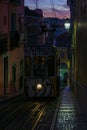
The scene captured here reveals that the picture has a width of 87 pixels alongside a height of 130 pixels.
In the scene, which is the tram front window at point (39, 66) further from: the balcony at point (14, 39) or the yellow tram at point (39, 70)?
the balcony at point (14, 39)

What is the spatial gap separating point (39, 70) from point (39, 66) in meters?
0.26

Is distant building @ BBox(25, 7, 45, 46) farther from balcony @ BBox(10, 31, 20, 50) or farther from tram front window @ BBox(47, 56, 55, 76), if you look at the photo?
tram front window @ BBox(47, 56, 55, 76)

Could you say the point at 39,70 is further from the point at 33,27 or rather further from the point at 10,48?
the point at 33,27

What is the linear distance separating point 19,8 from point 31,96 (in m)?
20.4

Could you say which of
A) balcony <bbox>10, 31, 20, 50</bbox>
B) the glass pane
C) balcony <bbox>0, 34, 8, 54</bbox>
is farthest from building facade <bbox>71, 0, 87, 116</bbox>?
balcony <bbox>10, 31, 20, 50</bbox>

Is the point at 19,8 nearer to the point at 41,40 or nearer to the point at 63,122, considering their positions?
the point at 41,40

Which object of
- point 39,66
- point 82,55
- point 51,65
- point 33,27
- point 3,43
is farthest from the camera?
point 33,27

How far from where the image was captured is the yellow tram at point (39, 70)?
32.8 m

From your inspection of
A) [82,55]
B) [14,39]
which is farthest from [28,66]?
[14,39]

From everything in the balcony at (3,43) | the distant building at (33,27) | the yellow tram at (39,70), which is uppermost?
the distant building at (33,27)

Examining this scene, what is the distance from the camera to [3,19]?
4300cm

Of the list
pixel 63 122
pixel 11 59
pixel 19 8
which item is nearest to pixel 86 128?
pixel 63 122

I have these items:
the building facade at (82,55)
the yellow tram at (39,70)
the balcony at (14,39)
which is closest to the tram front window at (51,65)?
the yellow tram at (39,70)

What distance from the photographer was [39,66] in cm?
3288
